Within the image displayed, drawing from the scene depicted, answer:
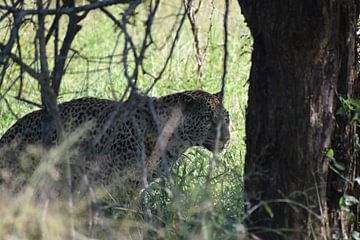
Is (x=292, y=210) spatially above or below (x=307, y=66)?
below

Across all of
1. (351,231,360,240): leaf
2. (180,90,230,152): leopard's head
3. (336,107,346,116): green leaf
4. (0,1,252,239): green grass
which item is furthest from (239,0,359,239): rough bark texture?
(180,90,230,152): leopard's head

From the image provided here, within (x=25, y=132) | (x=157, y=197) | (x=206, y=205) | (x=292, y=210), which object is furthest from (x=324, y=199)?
(x=25, y=132)

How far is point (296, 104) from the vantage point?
12.8 ft

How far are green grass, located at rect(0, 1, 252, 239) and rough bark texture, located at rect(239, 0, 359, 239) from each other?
0.28m

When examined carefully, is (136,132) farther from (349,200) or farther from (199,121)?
(349,200)

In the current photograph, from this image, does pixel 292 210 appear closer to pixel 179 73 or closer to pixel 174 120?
pixel 174 120

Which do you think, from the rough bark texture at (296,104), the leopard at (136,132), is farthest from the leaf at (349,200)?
the leopard at (136,132)

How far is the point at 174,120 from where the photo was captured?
20.3 ft

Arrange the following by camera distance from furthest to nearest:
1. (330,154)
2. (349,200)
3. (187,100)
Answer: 1. (187,100)
2. (349,200)
3. (330,154)

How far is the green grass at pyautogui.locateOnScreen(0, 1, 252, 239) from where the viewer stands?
3.62m

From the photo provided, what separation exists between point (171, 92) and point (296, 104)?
4749mm

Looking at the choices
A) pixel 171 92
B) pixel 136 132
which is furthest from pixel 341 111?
pixel 171 92

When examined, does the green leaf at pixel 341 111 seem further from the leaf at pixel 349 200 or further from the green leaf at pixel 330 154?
the leaf at pixel 349 200

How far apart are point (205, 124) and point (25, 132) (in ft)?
4.45
